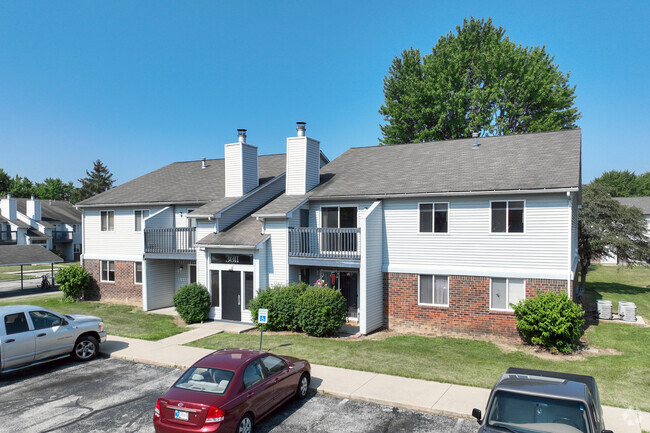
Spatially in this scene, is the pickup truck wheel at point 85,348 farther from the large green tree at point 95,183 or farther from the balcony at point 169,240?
the large green tree at point 95,183

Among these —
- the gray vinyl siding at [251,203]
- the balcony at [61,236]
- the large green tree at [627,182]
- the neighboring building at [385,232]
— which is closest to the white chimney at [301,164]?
the neighboring building at [385,232]

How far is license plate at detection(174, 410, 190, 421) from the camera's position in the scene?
7.82 meters

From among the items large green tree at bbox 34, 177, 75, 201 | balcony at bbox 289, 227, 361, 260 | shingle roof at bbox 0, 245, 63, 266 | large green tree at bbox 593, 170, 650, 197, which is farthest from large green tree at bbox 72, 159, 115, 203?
large green tree at bbox 593, 170, 650, 197

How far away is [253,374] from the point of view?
8906 millimetres

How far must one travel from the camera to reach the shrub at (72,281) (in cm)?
2570

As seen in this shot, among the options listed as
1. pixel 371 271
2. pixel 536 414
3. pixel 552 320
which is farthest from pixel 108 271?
pixel 536 414

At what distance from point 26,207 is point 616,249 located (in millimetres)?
66488

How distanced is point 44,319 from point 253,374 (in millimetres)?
8009

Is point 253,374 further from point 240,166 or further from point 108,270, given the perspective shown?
point 108,270

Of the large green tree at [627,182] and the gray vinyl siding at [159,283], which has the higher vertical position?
the large green tree at [627,182]

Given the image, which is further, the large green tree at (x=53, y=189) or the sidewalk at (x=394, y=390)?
the large green tree at (x=53, y=189)

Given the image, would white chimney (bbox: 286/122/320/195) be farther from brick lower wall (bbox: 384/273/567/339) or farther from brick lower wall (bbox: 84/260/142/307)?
brick lower wall (bbox: 84/260/142/307)

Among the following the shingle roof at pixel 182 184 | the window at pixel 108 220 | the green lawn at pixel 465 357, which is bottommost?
the green lawn at pixel 465 357

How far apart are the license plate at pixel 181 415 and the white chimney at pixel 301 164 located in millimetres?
13967
